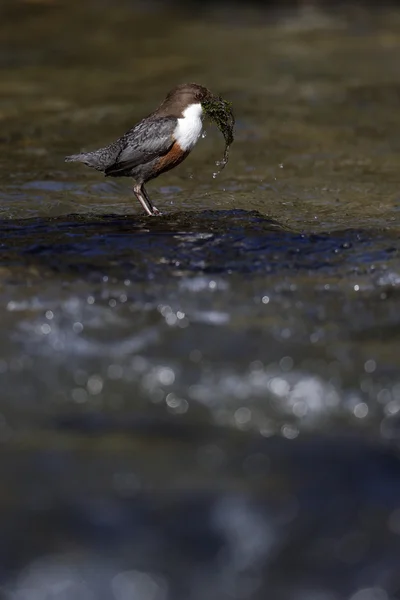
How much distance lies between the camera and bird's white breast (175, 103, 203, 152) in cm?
537

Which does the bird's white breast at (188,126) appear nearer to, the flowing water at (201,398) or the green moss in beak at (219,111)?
the green moss in beak at (219,111)

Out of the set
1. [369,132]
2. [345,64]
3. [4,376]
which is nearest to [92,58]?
[345,64]

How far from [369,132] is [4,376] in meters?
5.37

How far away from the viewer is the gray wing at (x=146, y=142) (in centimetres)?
→ 535

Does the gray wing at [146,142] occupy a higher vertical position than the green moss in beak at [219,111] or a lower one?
lower

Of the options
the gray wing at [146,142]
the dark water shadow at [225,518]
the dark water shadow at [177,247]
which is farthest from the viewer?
the gray wing at [146,142]

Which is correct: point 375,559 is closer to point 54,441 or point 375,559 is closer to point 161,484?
point 161,484

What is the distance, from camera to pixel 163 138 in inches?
211

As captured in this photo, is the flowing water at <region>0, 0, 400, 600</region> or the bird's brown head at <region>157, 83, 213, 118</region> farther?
the bird's brown head at <region>157, 83, 213, 118</region>

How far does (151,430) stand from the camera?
3.25 metres

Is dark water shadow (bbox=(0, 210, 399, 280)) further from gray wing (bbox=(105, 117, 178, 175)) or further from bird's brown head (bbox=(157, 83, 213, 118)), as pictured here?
bird's brown head (bbox=(157, 83, 213, 118))

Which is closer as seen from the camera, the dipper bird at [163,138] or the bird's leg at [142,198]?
the dipper bird at [163,138]

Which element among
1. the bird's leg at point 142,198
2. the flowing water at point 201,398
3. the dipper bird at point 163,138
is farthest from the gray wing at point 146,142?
the flowing water at point 201,398

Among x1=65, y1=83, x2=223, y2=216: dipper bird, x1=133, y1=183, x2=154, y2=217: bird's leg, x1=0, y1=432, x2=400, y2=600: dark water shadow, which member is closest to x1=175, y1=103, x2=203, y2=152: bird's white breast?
x1=65, y1=83, x2=223, y2=216: dipper bird
